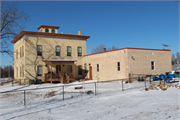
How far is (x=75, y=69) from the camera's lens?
3017 cm

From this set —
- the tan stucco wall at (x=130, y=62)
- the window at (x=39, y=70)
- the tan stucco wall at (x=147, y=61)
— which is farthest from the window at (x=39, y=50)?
the tan stucco wall at (x=147, y=61)

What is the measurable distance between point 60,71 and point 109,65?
8.87 m

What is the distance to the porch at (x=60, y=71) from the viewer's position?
2516cm

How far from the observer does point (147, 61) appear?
2377 centimetres

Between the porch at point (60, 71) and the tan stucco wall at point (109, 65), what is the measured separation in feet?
12.6

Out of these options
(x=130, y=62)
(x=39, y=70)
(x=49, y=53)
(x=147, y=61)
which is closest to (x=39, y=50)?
(x=49, y=53)

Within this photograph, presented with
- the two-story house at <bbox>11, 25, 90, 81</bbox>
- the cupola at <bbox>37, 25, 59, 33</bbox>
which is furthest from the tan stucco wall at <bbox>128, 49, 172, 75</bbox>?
the cupola at <bbox>37, 25, 59, 33</bbox>

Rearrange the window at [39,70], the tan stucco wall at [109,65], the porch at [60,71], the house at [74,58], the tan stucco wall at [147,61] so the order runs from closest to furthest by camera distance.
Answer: the tan stucco wall at [147,61], the tan stucco wall at [109,65], the house at [74,58], the porch at [60,71], the window at [39,70]

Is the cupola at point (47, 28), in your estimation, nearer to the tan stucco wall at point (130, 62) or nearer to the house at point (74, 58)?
the house at point (74, 58)

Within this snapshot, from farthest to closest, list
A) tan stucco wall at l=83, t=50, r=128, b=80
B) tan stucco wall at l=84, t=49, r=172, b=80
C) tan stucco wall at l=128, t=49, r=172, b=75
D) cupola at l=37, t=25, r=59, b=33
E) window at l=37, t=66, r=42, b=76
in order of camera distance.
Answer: cupola at l=37, t=25, r=59, b=33, window at l=37, t=66, r=42, b=76, tan stucco wall at l=83, t=50, r=128, b=80, tan stucco wall at l=128, t=49, r=172, b=75, tan stucco wall at l=84, t=49, r=172, b=80

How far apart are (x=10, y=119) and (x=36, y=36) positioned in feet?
70.3

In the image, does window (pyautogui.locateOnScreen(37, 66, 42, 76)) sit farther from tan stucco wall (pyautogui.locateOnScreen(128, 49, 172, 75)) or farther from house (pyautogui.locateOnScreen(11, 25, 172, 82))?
tan stucco wall (pyautogui.locateOnScreen(128, 49, 172, 75))

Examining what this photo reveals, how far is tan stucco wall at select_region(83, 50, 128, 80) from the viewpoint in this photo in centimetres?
2283

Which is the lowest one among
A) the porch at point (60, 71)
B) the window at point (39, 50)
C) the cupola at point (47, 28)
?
the porch at point (60, 71)
